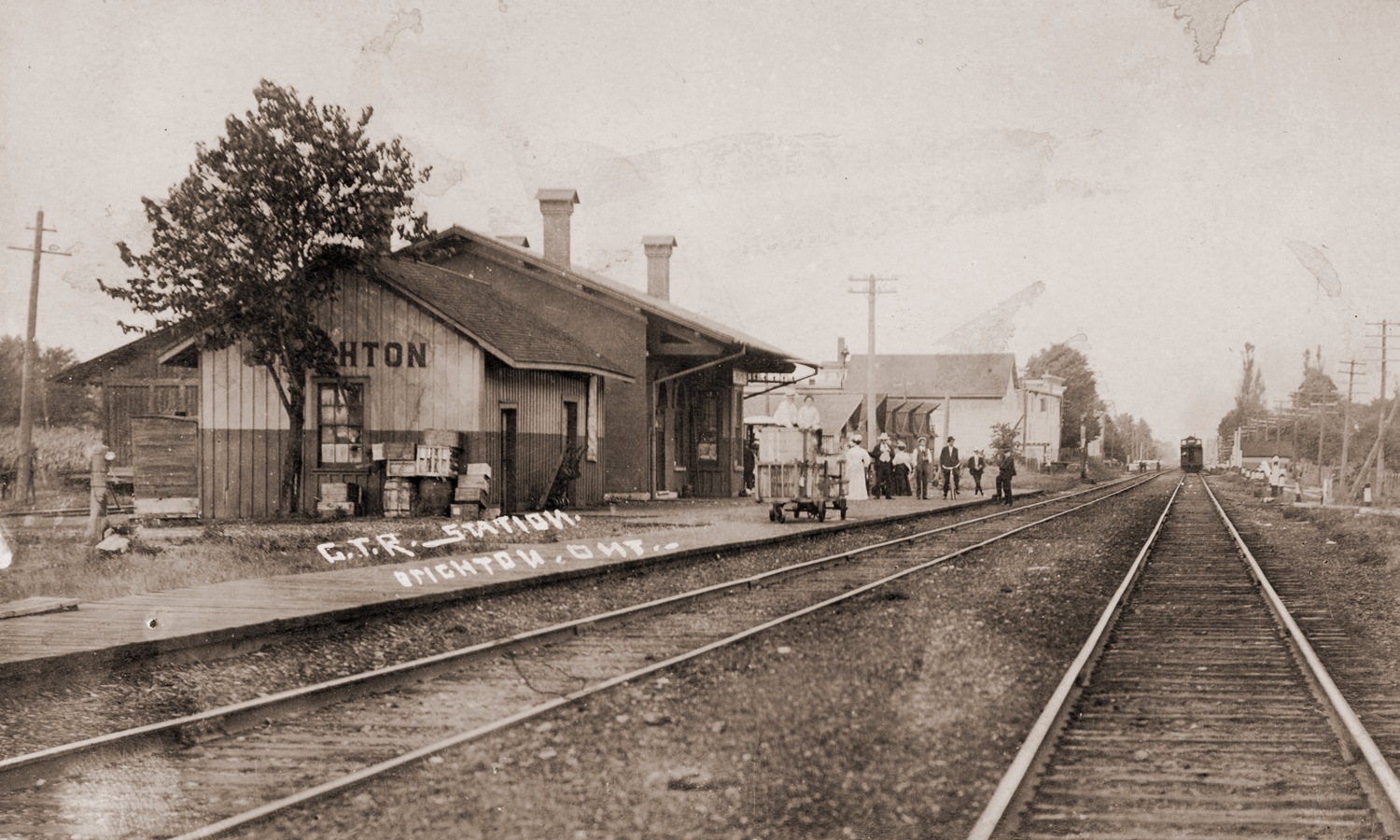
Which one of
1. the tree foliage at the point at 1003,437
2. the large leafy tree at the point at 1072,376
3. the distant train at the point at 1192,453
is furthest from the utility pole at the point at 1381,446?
the large leafy tree at the point at 1072,376

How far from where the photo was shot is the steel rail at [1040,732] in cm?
455

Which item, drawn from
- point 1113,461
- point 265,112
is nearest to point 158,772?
point 265,112

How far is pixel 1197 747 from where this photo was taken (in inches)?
238

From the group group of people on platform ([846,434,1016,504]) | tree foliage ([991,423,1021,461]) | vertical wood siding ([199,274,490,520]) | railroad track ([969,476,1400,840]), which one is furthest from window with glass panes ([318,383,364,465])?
tree foliage ([991,423,1021,461])

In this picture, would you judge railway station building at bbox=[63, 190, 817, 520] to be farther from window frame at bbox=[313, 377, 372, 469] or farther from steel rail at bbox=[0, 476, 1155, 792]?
steel rail at bbox=[0, 476, 1155, 792]

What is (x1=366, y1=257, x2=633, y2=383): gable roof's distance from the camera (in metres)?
21.1

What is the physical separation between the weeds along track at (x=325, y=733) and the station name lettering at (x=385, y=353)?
1210 cm

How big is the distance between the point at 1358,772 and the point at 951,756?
5.96 ft

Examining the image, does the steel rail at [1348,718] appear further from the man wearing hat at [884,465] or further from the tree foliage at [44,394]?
the tree foliage at [44,394]

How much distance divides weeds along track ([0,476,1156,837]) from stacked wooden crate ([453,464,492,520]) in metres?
10.7

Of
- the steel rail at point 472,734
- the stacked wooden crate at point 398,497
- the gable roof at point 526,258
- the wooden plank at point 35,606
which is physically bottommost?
the steel rail at point 472,734

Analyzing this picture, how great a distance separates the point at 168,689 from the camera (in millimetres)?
7207

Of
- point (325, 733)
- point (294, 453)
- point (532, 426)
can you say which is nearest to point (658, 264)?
point (532, 426)

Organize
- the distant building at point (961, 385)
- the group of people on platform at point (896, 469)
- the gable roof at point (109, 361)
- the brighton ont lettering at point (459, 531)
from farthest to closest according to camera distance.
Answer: the distant building at point (961, 385), the group of people on platform at point (896, 469), the gable roof at point (109, 361), the brighton ont lettering at point (459, 531)
